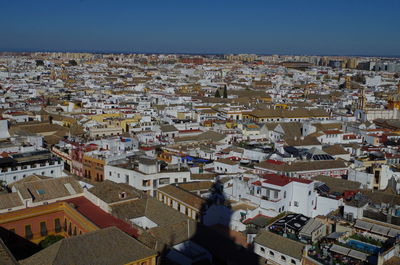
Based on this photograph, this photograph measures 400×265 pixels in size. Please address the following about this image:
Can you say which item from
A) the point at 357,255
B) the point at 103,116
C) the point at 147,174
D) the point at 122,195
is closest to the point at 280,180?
the point at 357,255

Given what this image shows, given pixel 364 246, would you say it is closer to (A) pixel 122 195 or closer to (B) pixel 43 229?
(A) pixel 122 195

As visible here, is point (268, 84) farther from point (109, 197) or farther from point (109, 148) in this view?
point (109, 197)

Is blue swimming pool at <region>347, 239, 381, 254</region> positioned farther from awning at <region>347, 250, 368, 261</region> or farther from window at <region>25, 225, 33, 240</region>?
window at <region>25, 225, 33, 240</region>

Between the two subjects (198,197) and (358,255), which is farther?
(198,197)

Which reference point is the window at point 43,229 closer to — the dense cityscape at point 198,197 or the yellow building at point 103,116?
the dense cityscape at point 198,197

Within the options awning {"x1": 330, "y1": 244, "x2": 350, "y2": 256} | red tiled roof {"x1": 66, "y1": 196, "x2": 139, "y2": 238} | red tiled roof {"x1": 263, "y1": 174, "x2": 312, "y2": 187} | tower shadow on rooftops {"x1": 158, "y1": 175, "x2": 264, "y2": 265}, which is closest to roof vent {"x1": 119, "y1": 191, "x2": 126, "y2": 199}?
red tiled roof {"x1": 66, "y1": 196, "x2": 139, "y2": 238}

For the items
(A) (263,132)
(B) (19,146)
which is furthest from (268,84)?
(B) (19,146)
